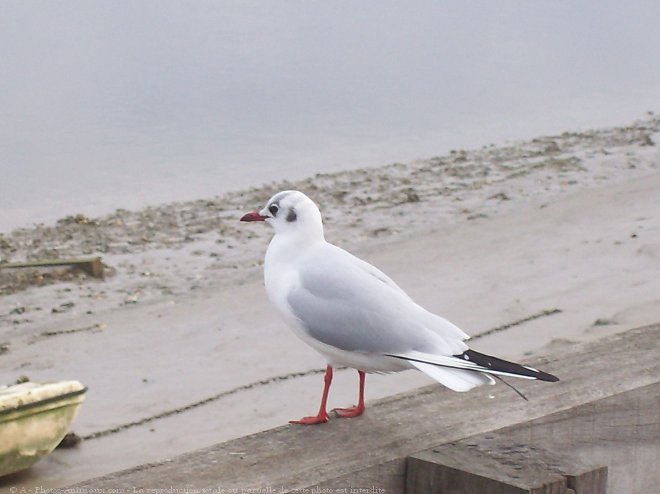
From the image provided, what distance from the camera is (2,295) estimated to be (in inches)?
347

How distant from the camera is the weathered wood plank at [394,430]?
1.71 m

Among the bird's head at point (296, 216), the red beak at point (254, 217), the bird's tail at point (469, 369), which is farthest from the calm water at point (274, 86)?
the bird's tail at point (469, 369)

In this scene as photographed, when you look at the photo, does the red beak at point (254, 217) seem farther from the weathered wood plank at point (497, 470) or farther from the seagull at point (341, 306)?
the weathered wood plank at point (497, 470)

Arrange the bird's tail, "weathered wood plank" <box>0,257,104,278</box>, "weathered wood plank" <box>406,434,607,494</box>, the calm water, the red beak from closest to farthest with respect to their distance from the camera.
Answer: "weathered wood plank" <box>406,434,607,494</box>
the bird's tail
the red beak
"weathered wood plank" <box>0,257,104,278</box>
the calm water

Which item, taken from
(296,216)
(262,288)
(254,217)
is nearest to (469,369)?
(296,216)

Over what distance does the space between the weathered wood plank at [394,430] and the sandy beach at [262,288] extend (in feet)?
11.7

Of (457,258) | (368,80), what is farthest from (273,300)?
(368,80)

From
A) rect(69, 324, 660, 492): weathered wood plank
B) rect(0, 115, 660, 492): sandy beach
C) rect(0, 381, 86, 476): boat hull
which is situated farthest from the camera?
rect(0, 115, 660, 492): sandy beach

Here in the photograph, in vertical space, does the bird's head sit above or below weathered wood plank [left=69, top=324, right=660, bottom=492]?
above

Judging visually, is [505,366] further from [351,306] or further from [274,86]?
[274,86]

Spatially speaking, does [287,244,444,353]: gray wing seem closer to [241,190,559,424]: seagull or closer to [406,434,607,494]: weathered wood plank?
[241,190,559,424]: seagull

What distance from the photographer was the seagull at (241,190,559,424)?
2352 millimetres

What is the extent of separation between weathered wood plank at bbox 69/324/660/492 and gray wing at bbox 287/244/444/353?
0.92 feet

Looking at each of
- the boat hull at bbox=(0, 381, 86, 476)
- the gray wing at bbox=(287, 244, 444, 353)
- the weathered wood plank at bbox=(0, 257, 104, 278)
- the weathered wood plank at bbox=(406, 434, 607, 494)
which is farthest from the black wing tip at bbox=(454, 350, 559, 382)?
the weathered wood plank at bbox=(0, 257, 104, 278)
